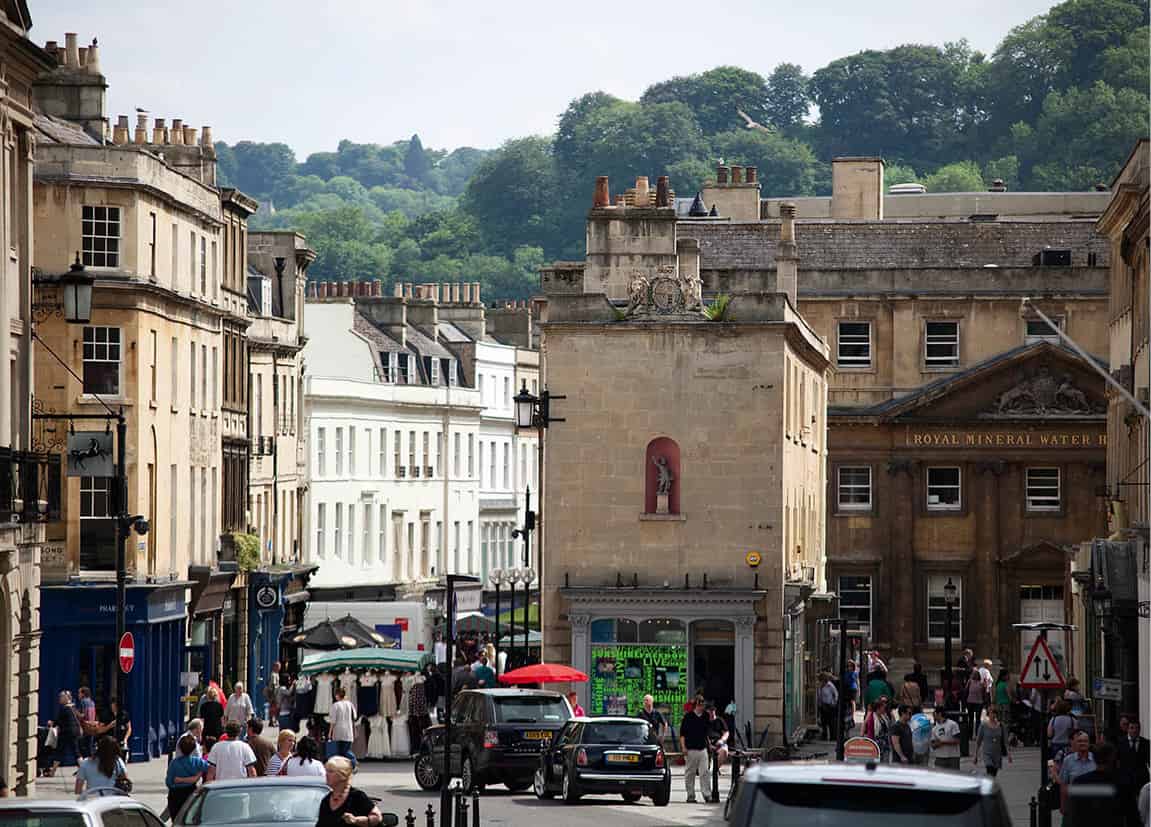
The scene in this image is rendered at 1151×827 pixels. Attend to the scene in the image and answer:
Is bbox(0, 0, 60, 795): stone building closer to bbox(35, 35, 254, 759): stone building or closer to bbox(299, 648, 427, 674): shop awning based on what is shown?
bbox(35, 35, 254, 759): stone building

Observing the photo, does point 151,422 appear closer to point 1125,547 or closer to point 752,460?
point 752,460

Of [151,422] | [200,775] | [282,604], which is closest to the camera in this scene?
[200,775]

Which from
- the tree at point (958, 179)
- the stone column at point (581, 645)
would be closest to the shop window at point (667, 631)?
the stone column at point (581, 645)

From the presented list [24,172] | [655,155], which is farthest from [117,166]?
[655,155]

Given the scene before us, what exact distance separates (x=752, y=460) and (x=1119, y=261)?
8.34 meters

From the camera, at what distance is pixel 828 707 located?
2016 inches

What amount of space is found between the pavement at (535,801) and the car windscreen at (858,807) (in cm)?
1782

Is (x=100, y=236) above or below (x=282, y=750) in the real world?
above

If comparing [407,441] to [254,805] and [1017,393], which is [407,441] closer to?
[1017,393]

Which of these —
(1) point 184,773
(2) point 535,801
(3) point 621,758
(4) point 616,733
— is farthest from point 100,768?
(2) point 535,801

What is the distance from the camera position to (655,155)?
184500 millimetres

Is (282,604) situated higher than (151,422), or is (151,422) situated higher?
(151,422)

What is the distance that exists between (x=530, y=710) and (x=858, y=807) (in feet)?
82.6

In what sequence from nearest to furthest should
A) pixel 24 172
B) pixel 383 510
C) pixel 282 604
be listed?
pixel 24 172, pixel 282 604, pixel 383 510
